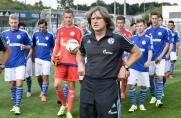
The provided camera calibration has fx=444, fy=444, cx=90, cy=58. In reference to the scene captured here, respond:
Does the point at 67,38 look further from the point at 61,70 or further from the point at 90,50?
the point at 90,50

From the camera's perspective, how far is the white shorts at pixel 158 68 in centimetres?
994

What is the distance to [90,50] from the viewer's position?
5328 millimetres

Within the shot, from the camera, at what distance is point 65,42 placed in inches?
350

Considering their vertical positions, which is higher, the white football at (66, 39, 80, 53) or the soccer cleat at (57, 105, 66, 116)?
the white football at (66, 39, 80, 53)

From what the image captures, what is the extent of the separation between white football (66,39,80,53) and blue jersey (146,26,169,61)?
2.10 metres

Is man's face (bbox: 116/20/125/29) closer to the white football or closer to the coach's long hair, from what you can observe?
the white football

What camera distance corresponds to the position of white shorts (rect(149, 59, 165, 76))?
9938 mm

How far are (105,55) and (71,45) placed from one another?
3511mm

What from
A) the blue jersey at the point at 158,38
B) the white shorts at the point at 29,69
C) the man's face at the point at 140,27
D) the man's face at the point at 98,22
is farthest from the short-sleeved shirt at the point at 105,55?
the white shorts at the point at 29,69

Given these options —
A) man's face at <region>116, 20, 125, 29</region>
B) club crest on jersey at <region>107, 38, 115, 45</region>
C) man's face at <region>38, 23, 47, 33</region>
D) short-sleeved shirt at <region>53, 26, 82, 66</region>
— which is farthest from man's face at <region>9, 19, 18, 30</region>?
club crest on jersey at <region>107, 38, 115, 45</region>

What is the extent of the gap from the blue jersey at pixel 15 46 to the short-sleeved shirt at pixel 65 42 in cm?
107

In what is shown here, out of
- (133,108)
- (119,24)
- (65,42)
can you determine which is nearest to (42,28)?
(119,24)

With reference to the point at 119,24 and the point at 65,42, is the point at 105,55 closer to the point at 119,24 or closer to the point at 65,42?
the point at 65,42

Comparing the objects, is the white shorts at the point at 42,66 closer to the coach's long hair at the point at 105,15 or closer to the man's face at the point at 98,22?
the coach's long hair at the point at 105,15
